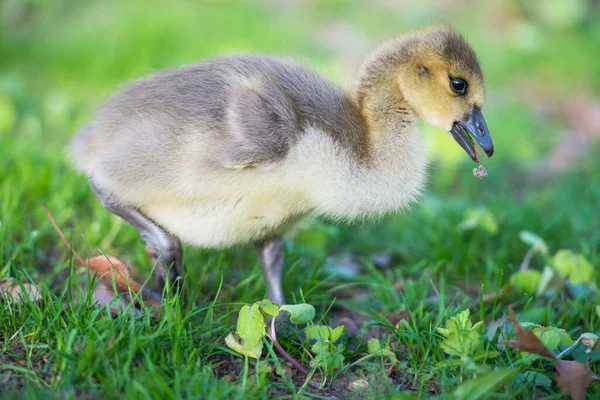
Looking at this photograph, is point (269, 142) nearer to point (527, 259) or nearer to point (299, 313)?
point (299, 313)

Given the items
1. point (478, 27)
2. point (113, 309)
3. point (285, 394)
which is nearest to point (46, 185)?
point (113, 309)

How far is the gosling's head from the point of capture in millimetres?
2391

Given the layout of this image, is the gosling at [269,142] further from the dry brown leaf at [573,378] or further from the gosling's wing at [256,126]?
the dry brown leaf at [573,378]

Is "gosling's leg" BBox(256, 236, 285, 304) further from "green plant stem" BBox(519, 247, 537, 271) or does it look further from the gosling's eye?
"green plant stem" BBox(519, 247, 537, 271)

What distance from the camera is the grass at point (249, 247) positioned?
2014 millimetres

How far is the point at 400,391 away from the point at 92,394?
877 mm

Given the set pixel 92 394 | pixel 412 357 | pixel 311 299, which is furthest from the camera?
pixel 311 299

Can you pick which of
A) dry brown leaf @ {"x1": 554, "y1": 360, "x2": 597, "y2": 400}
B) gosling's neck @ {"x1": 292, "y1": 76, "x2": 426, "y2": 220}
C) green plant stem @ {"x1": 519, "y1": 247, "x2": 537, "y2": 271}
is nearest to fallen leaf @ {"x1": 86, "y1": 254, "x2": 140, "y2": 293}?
gosling's neck @ {"x1": 292, "y1": 76, "x2": 426, "y2": 220}

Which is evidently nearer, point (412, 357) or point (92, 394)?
point (92, 394)

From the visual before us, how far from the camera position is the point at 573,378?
198 centimetres

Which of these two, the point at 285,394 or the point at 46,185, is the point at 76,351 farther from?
the point at 46,185

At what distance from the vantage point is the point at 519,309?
107 inches

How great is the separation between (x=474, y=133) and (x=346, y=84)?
21.6 inches

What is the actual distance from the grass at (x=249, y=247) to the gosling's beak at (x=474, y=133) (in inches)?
19.2
